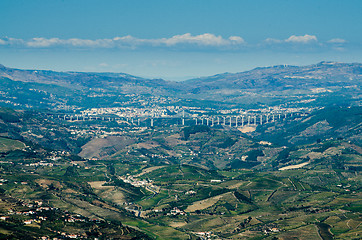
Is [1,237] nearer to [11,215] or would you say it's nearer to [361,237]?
[11,215]

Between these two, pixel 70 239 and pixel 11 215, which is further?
pixel 11 215

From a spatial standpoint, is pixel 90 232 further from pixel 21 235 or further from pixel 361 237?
pixel 361 237

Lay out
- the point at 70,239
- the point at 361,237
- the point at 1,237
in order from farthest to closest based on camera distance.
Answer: the point at 361,237, the point at 70,239, the point at 1,237

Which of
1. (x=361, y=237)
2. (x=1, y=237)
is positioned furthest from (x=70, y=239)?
(x=361, y=237)

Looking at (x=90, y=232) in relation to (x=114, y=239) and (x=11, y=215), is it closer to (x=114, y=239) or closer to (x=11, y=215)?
(x=114, y=239)

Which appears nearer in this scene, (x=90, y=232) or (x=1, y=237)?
(x=1, y=237)

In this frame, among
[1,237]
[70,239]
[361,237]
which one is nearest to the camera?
[1,237]

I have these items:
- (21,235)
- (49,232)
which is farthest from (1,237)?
(49,232)
